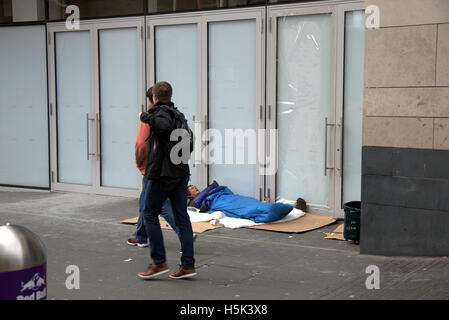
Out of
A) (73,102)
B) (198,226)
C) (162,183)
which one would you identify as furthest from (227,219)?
(73,102)

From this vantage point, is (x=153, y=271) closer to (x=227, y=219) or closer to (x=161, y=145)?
(x=161, y=145)

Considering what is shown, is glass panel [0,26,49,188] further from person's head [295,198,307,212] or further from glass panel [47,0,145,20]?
person's head [295,198,307,212]

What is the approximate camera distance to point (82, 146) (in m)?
11.9

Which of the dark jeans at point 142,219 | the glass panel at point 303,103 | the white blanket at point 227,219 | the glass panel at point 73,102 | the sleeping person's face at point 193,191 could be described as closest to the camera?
the dark jeans at point 142,219

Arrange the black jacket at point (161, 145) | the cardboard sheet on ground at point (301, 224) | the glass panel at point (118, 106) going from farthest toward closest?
1. the glass panel at point (118, 106)
2. the cardboard sheet on ground at point (301, 224)
3. the black jacket at point (161, 145)

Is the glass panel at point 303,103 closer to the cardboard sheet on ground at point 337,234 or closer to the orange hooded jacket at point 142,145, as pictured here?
the cardboard sheet on ground at point 337,234

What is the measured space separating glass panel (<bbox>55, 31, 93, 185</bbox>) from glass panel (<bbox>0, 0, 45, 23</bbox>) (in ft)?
1.97

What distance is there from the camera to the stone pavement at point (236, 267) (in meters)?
5.90

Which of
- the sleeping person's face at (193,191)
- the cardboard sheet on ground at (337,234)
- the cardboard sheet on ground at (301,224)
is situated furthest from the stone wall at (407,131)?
the sleeping person's face at (193,191)

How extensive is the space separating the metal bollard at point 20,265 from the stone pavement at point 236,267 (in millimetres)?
2272

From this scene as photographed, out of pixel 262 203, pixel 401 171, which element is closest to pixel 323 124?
pixel 262 203

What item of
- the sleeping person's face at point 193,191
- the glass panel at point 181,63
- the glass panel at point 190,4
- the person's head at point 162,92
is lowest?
the sleeping person's face at point 193,191

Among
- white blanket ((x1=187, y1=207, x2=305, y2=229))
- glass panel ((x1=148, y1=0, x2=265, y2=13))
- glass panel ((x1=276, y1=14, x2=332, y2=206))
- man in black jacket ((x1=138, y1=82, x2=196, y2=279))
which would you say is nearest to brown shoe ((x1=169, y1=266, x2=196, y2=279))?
man in black jacket ((x1=138, y1=82, x2=196, y2=279))
